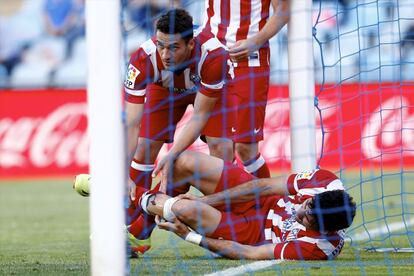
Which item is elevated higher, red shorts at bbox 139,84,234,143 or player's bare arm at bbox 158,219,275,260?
red shorts at bbox 139,84,234,143

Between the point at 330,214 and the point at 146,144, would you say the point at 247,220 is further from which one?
the point at 146,144

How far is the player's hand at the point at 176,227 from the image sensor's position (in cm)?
563

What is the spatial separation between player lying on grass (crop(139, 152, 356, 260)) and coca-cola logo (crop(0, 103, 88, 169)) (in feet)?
28.6

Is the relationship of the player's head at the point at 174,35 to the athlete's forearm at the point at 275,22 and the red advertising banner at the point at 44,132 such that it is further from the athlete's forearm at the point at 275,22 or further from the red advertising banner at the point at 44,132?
the red advertising banner at the point at 44,132

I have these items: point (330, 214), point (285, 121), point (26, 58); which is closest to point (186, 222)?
point (330, 214)

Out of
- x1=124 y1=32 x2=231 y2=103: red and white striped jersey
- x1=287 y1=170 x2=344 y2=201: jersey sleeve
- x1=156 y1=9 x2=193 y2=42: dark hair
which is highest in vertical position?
x1=156 y1=9 x2=193 y2=42: dark hair

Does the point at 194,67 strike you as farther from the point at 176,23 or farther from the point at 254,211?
the point at 254,211

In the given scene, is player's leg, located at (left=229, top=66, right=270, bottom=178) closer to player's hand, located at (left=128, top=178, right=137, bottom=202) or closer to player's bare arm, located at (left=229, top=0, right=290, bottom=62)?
player's bare arm, located at (left=229, top=0, right=290, bottom=62)

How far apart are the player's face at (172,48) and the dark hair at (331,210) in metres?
1.15

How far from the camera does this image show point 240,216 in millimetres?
5953

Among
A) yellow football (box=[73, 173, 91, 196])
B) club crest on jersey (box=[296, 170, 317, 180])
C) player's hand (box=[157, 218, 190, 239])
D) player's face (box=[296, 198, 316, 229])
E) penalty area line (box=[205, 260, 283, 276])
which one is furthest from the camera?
yellow football (box=[73, 173, 91, 196])

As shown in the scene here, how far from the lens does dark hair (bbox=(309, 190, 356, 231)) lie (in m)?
5.46

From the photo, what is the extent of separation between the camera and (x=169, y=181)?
19.4 feet

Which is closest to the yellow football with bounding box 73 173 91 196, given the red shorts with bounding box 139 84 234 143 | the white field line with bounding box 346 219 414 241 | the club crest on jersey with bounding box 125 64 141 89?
the club crest on jersey with bounding box 125 64 141 89
